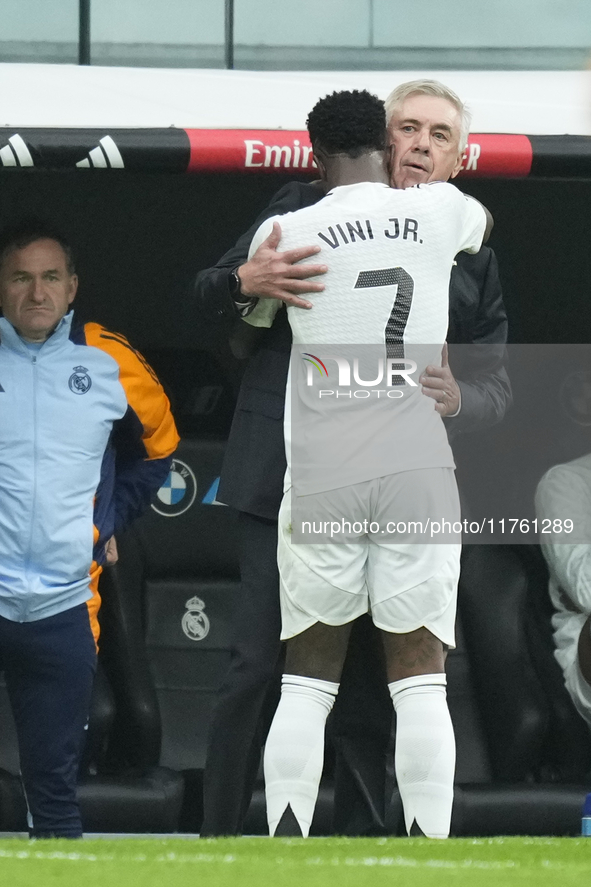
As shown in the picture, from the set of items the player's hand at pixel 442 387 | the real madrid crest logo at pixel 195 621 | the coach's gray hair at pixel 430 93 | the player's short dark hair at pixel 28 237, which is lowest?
the real madrid crest logo at pixel 195 621

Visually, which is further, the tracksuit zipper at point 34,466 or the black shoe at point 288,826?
the tracksuit zipper at point 34,466

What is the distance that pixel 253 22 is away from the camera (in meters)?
6.76

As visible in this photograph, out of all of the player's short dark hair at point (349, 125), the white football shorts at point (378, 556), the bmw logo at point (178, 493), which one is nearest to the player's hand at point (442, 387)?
the white football shorts at point (378, 556)

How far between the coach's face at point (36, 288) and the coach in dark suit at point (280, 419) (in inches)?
19.6

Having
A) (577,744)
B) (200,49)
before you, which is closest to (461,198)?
(577,744)

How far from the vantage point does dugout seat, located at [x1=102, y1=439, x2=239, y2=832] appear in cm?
353

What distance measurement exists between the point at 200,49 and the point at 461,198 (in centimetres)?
353

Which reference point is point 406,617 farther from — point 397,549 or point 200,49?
point 200,49

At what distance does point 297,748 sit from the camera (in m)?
2.30

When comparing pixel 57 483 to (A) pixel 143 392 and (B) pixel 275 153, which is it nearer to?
(A) pixel 143 392

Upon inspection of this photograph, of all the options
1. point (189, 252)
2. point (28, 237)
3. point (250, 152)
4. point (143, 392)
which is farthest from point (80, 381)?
point (189, 252)

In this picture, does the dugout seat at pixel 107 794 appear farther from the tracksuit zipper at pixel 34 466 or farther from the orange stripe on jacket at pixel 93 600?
the tracksuit zipper at pixel 34 466

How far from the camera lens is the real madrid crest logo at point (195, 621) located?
3.77m

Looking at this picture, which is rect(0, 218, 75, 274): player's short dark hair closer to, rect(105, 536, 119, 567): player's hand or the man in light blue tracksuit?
the man in light blue tracksuit
